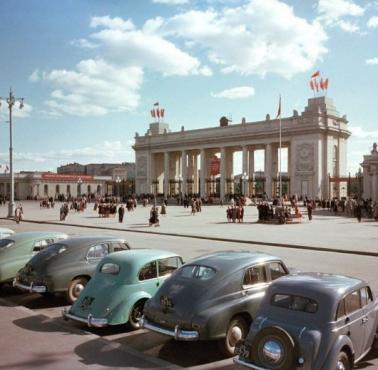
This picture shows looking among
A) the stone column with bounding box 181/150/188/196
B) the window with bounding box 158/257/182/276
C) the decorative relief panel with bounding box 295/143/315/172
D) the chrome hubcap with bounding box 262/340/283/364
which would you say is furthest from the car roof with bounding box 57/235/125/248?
the stone column with bounding box 181/150/188/196

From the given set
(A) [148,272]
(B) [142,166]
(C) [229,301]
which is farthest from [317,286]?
(B) [142,166]

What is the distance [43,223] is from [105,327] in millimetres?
31045

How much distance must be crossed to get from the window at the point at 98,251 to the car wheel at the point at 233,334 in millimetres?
4952

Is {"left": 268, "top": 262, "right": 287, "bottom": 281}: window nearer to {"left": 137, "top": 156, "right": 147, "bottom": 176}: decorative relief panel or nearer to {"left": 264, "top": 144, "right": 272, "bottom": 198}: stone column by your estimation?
{"left": 264, "top": 144, "right": 272, "bottom": 198}: stone column

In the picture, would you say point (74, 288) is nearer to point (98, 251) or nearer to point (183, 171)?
point (98, 251)

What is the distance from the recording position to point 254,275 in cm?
893

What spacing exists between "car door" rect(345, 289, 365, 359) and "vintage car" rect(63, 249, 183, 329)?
13.5 feet

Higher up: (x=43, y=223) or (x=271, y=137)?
(x=271, y=137)

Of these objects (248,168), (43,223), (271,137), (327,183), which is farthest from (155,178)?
(43,223)

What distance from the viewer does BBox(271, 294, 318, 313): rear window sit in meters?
6.84

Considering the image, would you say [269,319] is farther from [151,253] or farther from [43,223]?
[43,223]

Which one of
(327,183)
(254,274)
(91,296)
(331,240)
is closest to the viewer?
(254,274)

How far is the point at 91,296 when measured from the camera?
964cm

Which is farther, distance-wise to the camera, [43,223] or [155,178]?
[155,178]
